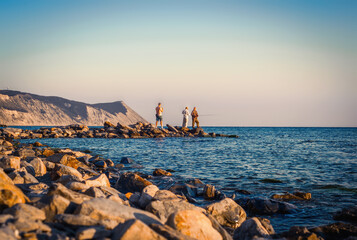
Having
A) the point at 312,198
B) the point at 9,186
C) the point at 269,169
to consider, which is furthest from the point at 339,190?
the point at 9,186

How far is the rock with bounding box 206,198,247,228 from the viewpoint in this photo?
5.78 metres

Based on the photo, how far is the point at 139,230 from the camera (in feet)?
10.7

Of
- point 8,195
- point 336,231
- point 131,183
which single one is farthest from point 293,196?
point 8,195

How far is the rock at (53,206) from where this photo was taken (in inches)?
151

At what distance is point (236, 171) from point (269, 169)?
5.85 feet

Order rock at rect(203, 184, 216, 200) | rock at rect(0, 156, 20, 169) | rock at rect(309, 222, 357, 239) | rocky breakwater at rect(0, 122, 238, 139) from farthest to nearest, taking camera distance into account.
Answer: rocky breakwater at rect(0, 122, 238, 139)
rock at rect(203, 184, 216, 200)
rock at rect(0, 156, 20, 169)
rock at rect(309, 222, 357, 239)

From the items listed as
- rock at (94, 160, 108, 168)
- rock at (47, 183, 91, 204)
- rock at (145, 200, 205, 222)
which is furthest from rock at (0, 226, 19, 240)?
rock at (94, 160, 108, 168)

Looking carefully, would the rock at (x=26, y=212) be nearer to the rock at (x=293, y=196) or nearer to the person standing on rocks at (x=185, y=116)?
the rock at (x=293, y=196)

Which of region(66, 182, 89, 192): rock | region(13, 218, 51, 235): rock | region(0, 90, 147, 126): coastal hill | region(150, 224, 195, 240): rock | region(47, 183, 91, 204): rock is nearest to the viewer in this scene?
region(13, 218, 51, 235): rock

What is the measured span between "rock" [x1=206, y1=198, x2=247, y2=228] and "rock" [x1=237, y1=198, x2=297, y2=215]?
1064mm

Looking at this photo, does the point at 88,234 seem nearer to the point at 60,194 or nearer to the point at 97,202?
the point at 97,202

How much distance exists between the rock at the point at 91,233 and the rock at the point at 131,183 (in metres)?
4.70

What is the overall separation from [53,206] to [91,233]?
937 millimetres

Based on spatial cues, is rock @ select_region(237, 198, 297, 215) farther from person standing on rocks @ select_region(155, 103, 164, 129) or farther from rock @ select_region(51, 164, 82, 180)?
person standing on rocks @ select_region(155, 103, 164, 129)
